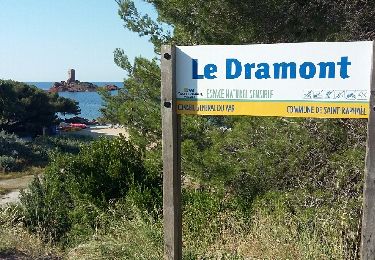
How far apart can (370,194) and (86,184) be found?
5826 mm

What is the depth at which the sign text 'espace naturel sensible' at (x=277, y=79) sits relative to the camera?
3.16 m

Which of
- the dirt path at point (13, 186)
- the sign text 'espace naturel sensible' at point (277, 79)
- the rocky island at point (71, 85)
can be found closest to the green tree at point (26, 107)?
the dirt path at point (13, 186)

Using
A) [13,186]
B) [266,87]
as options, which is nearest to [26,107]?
[13,186]

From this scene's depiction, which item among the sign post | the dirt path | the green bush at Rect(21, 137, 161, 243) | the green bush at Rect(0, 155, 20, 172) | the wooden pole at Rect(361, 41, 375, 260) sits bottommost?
the dirt path

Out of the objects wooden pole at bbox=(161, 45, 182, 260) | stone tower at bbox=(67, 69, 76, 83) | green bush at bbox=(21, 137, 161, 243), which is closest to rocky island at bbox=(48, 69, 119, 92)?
stone tower at bbox=(67, 69, 76, 83)

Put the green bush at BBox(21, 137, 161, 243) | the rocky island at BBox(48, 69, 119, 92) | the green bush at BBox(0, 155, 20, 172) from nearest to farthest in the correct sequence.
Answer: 1. the green bush at BBox(21, 137, 161, 243)
2. the green bush at BBox(0, 155, 20, 172)
3. the rocky island at BBox(48, 69, 119, 92)

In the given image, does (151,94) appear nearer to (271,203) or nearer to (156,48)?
(156,48)

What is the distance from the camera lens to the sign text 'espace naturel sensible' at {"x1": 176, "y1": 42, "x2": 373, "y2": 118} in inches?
124

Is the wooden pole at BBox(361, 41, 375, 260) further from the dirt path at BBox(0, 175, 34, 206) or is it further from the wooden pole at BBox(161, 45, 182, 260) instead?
the dirt path at BBox(0, 175, 34, 206)

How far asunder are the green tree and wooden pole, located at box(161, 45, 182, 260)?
103 feet

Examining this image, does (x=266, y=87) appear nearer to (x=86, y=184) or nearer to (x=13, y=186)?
(x=86, y=184)

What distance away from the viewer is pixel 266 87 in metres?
3.34

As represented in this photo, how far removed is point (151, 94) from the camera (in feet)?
28.0

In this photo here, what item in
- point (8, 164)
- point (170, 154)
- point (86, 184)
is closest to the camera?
point (170, 154)
